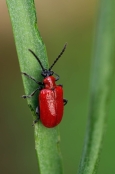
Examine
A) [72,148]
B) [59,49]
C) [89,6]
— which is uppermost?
[89,6]

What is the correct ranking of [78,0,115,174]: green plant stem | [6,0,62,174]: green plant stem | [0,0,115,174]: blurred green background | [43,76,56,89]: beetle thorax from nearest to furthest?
[78,0,115,174]: green plant stem < [6,0,62,174]: green plant stem < [43,76,56,89]: beetle thorax < [0,0,115,174]: blurred green background

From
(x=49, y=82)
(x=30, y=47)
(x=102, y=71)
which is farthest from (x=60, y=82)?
(x=102, y=71)

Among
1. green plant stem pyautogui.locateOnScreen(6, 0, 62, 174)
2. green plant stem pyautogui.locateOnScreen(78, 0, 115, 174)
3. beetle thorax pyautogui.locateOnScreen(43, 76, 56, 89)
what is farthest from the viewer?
beetle thorax pyautogui.locateOnScreen(43, 76, 56, 89)

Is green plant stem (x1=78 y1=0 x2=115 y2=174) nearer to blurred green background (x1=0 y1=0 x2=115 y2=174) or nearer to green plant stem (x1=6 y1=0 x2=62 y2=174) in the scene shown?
green plant stem (x1=6 y1=0 x2=62 y2=174)

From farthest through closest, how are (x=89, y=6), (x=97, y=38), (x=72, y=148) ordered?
1. (x=89, y=6)
2. (x=72, y=148)
3. (x=97, y=38)

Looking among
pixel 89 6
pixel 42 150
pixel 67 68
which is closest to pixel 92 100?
pixel 42 150

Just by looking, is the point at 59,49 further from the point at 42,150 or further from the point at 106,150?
the point at 42,150

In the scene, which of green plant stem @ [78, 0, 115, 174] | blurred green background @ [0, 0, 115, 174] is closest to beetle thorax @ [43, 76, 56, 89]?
blurred green background @ [0, 0, 115, 174]
